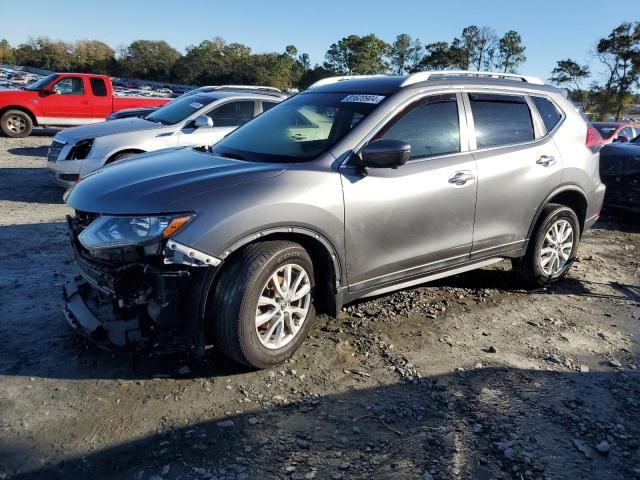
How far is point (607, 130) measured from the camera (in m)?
15.6

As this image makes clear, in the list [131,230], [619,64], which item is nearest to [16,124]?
[131,230]

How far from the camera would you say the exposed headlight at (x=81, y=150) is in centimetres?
763

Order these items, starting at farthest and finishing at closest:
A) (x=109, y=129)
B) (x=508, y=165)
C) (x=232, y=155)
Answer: (x=109, y=129)
(x=508, y=165)
(x=232, y=155)

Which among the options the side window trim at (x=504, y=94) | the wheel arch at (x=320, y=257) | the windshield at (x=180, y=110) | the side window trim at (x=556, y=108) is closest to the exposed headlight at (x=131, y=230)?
the wheel arch at (x=320, y=257)

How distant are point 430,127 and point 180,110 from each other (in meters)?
5.39

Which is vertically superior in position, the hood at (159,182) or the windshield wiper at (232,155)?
the windshield wiper at (232,155)

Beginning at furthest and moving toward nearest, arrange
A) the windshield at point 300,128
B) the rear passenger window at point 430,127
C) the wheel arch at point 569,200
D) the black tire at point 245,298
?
the wheel arch at point 569,200
the rear passenger window at point 430,127
the windshield at point 300,128
the black tire at point 245,298

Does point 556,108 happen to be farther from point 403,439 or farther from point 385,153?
point 403,439

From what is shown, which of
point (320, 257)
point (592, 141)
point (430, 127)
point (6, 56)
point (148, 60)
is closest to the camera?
point (320, 257)

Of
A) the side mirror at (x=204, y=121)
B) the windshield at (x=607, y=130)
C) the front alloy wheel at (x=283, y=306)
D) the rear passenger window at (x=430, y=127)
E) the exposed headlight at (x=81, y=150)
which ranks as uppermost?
the rear passenger window at (x=430, y=127)

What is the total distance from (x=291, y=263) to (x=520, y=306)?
2.38 m

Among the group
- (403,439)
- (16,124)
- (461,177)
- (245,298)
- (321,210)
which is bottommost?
(403,439)

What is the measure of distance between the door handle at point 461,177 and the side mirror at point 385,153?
2.15 ft

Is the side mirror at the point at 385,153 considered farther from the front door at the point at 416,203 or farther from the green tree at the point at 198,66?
the green tree at the point at 198,66
